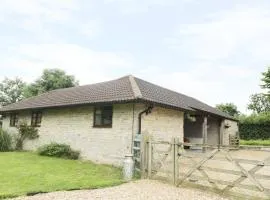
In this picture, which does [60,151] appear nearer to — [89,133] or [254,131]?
[89,133]

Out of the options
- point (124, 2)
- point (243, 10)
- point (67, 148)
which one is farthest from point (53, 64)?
point (243, 10)

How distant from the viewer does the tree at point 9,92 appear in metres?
43.3

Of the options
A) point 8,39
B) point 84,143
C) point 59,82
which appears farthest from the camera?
point 59,82

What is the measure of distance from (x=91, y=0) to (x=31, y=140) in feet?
35.6

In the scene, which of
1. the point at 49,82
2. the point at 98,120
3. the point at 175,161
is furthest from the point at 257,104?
the point at 175,161

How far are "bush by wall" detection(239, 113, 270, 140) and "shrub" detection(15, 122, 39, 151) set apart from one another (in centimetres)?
2301

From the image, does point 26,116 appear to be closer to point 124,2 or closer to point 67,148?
point 67,148

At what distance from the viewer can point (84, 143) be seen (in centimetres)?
1504

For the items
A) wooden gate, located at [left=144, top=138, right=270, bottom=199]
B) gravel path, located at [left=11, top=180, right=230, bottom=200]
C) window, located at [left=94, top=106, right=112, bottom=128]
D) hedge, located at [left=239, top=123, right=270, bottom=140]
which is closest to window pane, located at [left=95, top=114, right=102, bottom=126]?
window, located at [left=94, top=106, right=112, bottom=128]

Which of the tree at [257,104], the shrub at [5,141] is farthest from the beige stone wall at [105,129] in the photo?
the tree at [257,104]

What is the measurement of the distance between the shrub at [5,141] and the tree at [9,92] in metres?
24.0

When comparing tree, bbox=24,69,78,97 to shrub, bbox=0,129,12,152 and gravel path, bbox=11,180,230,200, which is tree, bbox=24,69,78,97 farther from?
gravel path, bbox=11,180,230,200

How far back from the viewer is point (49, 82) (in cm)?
3631

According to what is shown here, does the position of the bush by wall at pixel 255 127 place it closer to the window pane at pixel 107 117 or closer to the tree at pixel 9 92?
the window pane at pixel 107 117
